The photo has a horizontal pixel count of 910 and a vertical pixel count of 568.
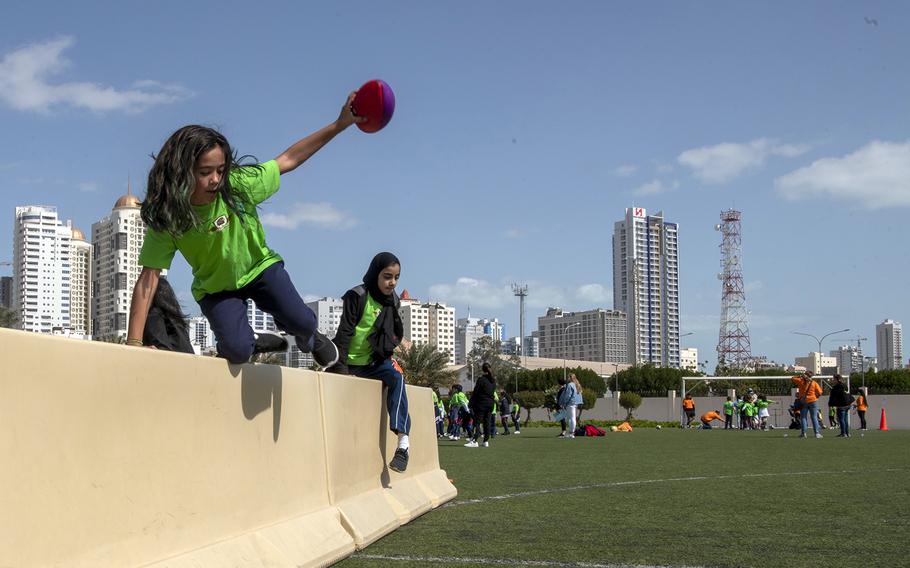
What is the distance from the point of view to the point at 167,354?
3.29 m

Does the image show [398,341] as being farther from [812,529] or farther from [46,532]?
[46,532]

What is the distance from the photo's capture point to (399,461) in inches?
239

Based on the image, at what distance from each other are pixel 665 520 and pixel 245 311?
2954mm

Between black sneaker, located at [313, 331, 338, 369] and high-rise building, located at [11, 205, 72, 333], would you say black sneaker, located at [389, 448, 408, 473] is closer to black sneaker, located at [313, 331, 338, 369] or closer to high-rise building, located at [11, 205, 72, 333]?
black sneaker, located at [313, 331, 338, 369]

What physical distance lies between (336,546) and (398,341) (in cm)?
240

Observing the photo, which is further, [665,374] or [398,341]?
[665,374]

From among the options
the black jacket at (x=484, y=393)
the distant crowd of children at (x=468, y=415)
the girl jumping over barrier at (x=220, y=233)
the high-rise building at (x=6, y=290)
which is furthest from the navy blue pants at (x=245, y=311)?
the high-rise building at (x=6, y=290)

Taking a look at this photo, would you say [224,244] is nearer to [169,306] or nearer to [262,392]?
[262,392]

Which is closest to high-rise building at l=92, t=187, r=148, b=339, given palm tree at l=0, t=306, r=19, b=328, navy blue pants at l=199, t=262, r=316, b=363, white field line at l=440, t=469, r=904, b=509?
palm tree at l=0, t=306, r=19, b=328

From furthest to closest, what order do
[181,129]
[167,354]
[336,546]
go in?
[336,546] < [181,129] < [167,354]

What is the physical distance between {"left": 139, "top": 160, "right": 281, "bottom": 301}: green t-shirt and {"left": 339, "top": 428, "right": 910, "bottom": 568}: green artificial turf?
4.59 feet

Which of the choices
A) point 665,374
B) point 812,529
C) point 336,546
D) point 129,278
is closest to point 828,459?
point 812,529

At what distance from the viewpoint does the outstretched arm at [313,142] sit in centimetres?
443

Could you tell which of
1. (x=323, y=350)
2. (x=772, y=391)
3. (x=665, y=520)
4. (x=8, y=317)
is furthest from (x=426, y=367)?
(x=323, y=350)
